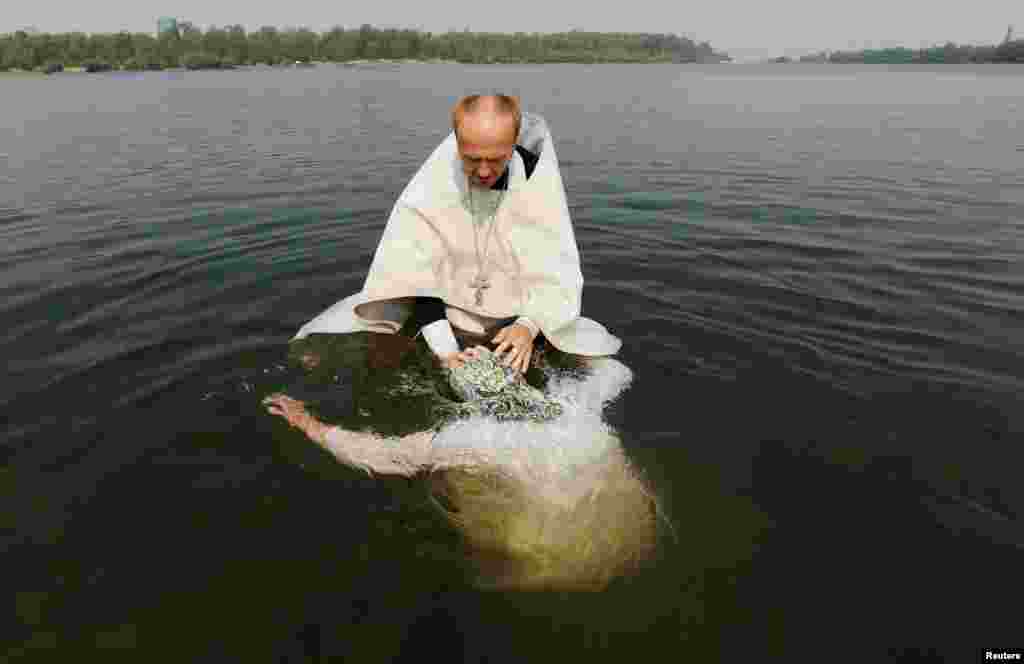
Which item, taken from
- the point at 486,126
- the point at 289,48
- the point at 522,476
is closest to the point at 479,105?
the point at 486,126

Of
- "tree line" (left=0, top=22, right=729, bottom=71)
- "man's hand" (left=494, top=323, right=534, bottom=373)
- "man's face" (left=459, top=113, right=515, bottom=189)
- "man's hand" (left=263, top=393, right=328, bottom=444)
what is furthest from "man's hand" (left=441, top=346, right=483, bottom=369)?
"tree line" (left=0, top=22, right=729, bottom=71)

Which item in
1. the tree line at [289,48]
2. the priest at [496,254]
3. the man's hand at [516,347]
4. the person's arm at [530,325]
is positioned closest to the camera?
the man's hand at [516,347]

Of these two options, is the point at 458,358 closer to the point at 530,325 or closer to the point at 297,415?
the point at 530,325

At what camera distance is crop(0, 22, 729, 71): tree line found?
81438 mm

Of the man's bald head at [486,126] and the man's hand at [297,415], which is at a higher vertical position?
the man's bald head at [486,126]

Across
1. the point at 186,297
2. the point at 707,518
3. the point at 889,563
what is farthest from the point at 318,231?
the point at 889,563

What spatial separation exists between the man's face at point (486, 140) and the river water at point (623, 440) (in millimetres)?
2252

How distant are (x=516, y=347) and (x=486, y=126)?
1.68 meters

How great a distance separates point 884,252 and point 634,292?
4352 mm

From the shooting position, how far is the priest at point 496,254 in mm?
4570

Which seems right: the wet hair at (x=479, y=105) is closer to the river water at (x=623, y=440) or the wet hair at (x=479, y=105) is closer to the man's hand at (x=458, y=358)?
the man's hand at (x=458, y=358)

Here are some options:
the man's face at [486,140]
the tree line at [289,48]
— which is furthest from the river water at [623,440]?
the tree line at [289,48]

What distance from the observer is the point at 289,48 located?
105000mm

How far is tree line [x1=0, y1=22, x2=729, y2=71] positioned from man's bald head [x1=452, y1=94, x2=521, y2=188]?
98.3 m
